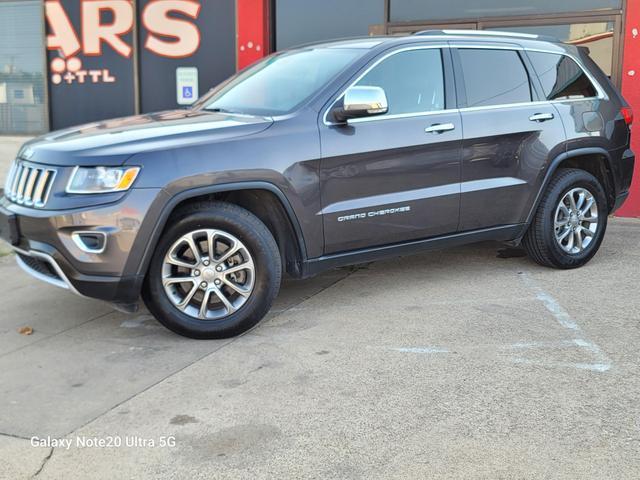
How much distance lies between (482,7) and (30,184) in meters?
6.64

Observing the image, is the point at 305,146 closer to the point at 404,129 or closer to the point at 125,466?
the point at 404,129

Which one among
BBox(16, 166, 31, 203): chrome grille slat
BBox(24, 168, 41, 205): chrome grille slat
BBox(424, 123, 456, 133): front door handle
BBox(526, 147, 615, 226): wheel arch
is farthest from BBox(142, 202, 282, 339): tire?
BBox(526, 147, 615, 226): wheel arch

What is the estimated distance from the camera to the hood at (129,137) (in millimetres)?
4145

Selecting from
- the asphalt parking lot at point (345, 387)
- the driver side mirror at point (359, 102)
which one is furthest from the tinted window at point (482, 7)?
Answer: the driver side mirror at point (359, 102)

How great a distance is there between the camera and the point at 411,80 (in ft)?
17.3

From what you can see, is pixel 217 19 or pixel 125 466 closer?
pixel 125 466

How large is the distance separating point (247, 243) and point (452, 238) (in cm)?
174

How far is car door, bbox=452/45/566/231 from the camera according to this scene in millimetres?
5426

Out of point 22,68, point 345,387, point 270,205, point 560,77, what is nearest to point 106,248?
point 270,205

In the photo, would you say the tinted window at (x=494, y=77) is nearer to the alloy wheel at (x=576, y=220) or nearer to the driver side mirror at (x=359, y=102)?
the alloy wheel at (x=576, y=220)

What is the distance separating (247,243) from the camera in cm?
445

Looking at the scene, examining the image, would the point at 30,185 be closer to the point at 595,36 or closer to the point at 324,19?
the point at 324,19

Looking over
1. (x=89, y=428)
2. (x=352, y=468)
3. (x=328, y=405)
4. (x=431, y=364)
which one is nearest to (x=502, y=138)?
(x=431, y=364)

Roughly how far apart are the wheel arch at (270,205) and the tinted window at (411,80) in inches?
42.0
